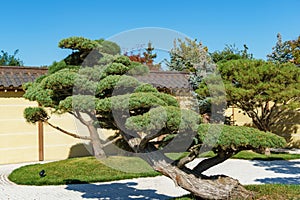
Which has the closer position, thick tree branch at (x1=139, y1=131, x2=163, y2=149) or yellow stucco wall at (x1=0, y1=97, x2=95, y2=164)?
thick tree branch at (x1=139, y1=131, x2=163, y2=149)

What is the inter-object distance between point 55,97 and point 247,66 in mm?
7337

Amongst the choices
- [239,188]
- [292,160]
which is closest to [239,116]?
[292,160]

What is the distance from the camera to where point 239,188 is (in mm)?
5113

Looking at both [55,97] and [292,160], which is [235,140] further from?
[292,160]

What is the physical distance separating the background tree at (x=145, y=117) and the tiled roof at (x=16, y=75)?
6077 mm

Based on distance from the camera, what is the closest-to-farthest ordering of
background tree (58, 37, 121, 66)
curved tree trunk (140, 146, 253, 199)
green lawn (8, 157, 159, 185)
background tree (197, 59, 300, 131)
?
curved tree trunk (140, 146, 253, 199)
background tree (58, 37, 121, 66)
green lawn (8, 157, 159, 185)
background tree (197, 59, 300, 131)

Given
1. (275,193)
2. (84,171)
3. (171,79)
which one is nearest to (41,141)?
(84,171)

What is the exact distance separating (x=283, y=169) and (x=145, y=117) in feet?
23.2

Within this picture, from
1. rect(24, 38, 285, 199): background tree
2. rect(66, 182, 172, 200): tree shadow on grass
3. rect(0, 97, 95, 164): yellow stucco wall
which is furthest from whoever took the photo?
rect(0, 97, 95, 164): yellow stucco wall

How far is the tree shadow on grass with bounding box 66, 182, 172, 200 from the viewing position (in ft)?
21.6

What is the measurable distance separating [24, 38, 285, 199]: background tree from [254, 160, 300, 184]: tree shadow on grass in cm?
342

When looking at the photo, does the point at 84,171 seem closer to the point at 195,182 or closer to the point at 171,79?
the point at 195,182

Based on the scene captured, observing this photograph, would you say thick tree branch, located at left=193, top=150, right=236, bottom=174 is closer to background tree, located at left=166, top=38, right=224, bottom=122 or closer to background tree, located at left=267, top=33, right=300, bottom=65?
background tree, located at left=166, top=38, right=224, bottom=122

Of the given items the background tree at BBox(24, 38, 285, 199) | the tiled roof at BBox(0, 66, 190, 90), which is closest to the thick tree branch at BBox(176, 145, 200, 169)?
the background tree at BBox(24, 38, 285, 199)
